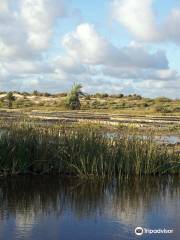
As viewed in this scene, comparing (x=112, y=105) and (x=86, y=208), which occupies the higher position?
(x=112, y=105)

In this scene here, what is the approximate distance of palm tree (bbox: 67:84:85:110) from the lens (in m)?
71.0

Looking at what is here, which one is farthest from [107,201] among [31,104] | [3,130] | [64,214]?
[31,104]

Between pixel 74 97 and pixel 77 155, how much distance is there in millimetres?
55890

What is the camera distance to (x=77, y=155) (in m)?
16.2

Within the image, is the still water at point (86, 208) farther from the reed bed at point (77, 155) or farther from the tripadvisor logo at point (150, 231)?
the reed bed at point (77, 155)

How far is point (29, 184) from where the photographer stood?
50.5 ft

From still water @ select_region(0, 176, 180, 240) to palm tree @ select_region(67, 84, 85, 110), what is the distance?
54.8 meters

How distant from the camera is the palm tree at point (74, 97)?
7100cm

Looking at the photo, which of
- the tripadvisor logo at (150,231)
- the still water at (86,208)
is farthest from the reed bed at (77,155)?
the tripadvisor logo at (150,231)

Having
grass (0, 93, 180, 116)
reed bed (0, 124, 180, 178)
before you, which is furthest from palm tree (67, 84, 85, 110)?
reed bed (0, 124, 180, 178)

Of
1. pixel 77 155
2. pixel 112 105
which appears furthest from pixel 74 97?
pixel 77 155

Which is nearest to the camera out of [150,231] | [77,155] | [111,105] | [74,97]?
[150,231]

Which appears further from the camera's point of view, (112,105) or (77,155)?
(112,105)

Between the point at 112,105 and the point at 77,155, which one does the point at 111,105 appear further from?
the point at 77,155
